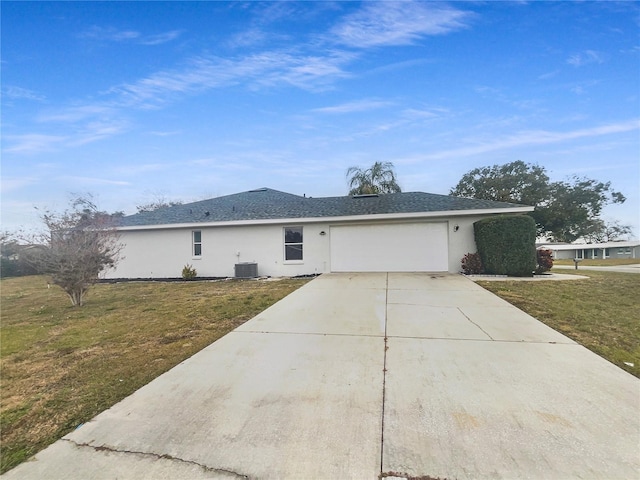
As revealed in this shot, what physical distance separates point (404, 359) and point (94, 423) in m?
3.16

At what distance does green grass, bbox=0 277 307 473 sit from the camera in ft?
8.44

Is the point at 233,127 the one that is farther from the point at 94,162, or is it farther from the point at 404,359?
the point at 404,359

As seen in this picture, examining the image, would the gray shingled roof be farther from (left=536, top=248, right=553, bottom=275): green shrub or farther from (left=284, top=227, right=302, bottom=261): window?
(left=536, top=248, right=553, bottom=275): green shrub

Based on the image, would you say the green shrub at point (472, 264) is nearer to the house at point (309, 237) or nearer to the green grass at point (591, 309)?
the house at point (309, 237)

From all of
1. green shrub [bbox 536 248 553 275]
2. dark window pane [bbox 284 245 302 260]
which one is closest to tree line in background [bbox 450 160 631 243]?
green shrub [bbox 536 248 553 275]

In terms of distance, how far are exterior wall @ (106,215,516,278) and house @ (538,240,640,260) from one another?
35931mm

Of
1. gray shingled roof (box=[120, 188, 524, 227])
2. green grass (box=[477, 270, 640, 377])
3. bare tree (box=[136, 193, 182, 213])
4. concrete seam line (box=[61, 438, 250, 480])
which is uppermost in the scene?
bare tree (box=[136, 193, 182, 213])

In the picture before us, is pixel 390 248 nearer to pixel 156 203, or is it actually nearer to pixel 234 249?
pixel 234 249

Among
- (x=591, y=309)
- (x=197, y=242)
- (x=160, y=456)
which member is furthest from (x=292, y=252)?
(x=160, y=456)

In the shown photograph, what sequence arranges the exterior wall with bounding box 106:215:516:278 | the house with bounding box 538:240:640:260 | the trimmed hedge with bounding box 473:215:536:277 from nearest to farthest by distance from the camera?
the trimmed hedge with bounding box 473:215:536:277, the exterior wall with bounding box 106:215:516:278, the house with bounding box 538:240:640:260

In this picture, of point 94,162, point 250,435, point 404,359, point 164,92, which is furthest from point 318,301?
point 94,162

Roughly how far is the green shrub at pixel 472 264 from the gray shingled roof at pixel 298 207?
190 cm

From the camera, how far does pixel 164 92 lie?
10688mm

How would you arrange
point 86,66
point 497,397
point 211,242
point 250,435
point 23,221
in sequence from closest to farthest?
point 250,435 < point 497,397 < point 23,221 < point 86,66 < point 211,242
